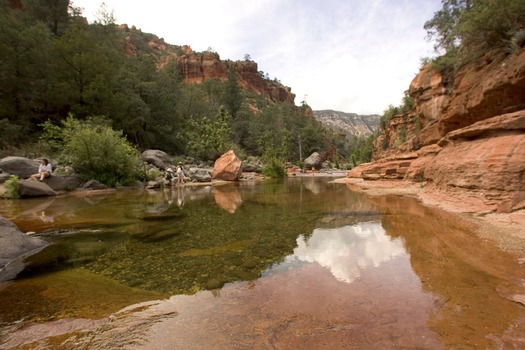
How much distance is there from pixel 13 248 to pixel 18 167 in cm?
1331

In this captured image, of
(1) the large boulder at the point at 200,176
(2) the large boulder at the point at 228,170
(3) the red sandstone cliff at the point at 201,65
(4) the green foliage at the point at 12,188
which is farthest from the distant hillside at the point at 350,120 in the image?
(4) the green foliage at the point at 12,188

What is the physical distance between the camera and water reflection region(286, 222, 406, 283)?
4.10 m

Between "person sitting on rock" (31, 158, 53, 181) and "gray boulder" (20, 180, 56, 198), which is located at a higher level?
"person sitting on rock" (31, 158, 53, 181)

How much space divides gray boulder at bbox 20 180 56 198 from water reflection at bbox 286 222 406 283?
1312 centimetres

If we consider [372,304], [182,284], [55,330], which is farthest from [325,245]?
[55,330]

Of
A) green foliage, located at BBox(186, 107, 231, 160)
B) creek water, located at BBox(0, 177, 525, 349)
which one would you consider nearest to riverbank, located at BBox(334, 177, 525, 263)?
creek water, located at BBox(0, 177, 525, 349)

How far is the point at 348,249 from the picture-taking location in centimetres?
488

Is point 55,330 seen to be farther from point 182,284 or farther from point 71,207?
point 71,207

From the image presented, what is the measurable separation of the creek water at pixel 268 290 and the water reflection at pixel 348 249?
0.9 inches

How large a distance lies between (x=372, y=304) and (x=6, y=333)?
356 centimetres

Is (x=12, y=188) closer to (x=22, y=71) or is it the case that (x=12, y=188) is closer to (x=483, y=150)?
(x=22, y=71)

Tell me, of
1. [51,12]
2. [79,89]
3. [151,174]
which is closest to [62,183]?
[151,174]

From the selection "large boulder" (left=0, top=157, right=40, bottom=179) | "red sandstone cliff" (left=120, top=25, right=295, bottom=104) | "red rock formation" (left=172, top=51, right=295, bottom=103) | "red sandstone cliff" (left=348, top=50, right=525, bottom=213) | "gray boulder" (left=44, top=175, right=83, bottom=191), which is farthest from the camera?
"red rock formation" (left=172, top=51, right=295, bottom=103)

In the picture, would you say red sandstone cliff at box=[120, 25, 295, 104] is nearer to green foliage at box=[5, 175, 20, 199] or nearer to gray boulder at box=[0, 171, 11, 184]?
gray boulder at box=[0, 171, 11, 184]
